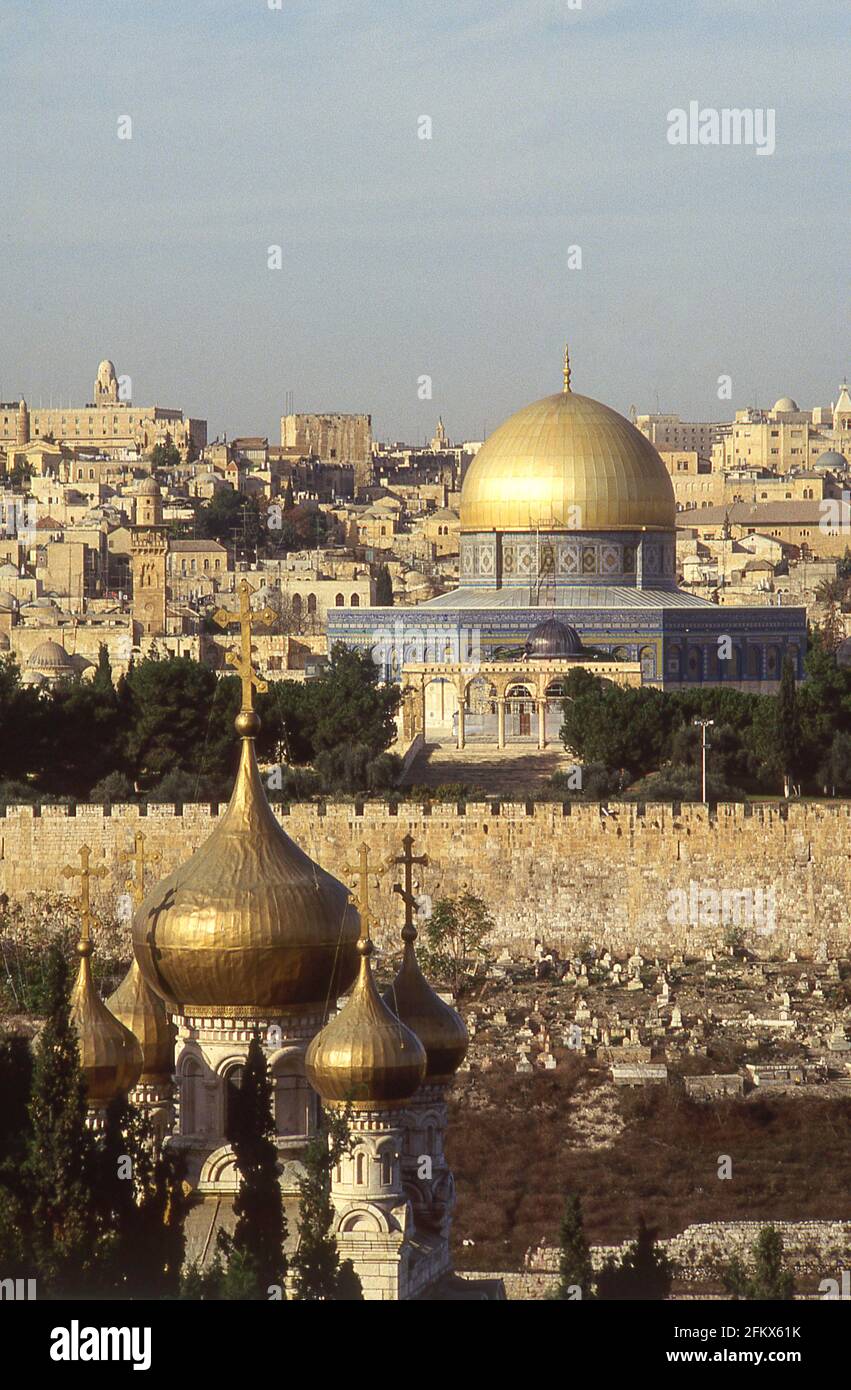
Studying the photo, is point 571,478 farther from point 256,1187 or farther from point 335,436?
point 335,436

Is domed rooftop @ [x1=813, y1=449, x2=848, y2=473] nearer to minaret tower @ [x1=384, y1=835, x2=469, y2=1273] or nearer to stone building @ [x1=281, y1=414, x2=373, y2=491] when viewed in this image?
stone building @ [x1=281, y1=414, x2=373, y2=491]

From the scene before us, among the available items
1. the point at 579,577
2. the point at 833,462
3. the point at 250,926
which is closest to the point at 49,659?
the point at 579,577

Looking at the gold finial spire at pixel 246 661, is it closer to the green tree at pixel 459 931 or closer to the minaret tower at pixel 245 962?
the minaret tower at pixel 245 962

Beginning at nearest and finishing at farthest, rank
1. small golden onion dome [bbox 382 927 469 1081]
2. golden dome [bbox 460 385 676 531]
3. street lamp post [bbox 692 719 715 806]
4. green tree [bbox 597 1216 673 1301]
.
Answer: green tree [bbox 597 1216 673 1301] → small golden onion dome [bbox 382 927 469 1081] → street lamp post [bbox 692 719 715 806] → golden dome [bbox 460 385 676 531]

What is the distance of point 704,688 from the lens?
150ft

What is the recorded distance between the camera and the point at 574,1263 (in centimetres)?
1944

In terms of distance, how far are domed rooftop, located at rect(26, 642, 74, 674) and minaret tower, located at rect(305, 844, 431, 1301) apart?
37441 mm

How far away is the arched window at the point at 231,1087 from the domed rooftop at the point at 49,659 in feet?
120

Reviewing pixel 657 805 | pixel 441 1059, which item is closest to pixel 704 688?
pixel 657 805

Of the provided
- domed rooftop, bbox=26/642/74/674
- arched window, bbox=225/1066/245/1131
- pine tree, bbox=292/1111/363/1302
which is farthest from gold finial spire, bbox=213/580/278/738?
domed rooftop, bbox=26/642/74/674

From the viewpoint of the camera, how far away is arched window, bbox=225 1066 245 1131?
1902 centimetres

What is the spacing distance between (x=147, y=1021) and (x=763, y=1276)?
3.66 metres
